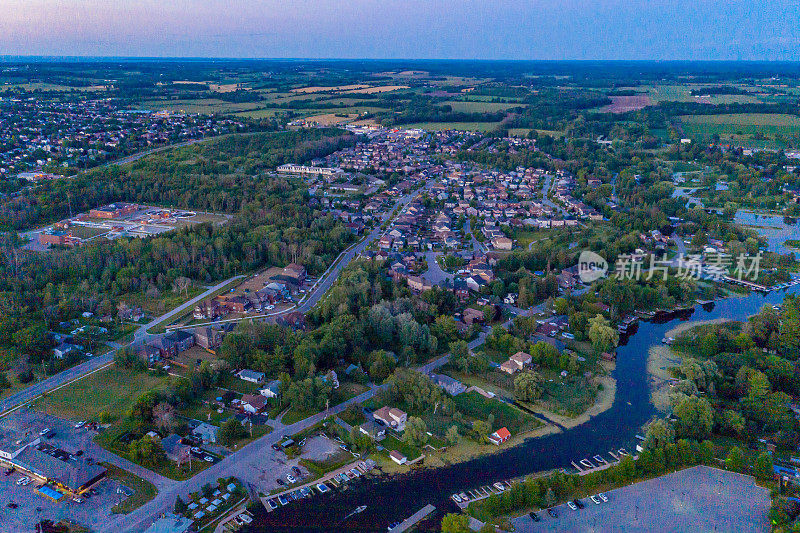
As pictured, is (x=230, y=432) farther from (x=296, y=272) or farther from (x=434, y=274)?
(x=434, y=274)

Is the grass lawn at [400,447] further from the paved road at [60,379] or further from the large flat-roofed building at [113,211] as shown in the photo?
the large flat-roofed building at [113,211]

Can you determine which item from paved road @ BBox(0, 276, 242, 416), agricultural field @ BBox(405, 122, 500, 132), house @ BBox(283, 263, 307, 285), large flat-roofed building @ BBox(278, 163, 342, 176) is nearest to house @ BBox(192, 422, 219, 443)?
paved road @ BBox(0, 276, 242, 416)

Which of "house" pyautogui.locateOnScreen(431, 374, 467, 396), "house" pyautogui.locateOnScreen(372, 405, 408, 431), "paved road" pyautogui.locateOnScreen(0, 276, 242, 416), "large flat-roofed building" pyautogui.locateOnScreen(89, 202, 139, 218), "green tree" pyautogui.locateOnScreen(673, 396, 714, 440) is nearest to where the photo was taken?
"green tree" pyautogui.locateOnScreen(673, 396, 714, 440)

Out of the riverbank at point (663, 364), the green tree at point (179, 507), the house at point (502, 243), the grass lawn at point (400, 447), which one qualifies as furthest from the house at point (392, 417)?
the house at point (502, 243)

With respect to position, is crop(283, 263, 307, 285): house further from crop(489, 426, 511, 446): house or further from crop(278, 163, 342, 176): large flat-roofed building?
crop(278, 163, 342, 176): large flat-roofed building

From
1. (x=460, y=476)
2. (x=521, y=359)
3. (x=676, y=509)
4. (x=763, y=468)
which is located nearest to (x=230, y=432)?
(x=460, y=476)

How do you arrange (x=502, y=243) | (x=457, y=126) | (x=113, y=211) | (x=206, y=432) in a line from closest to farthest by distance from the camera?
(x=206, y=432) < (x=502, y=243) < (x=113, y=211) < (x=457, y=126)
